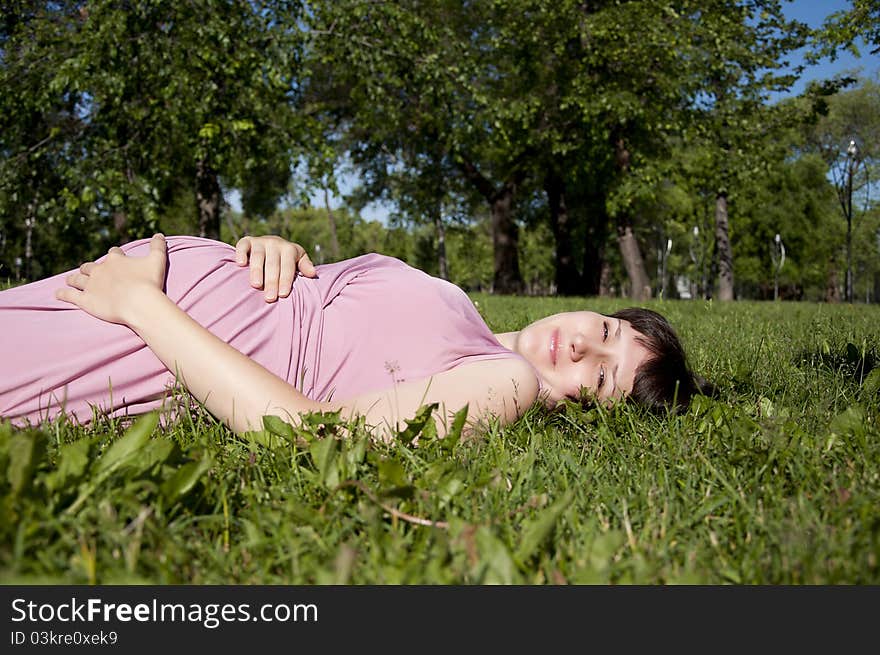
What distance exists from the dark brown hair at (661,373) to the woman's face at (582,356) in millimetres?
49

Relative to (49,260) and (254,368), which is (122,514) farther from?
(49,260)

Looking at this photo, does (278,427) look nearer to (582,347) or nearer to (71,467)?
(71,467)

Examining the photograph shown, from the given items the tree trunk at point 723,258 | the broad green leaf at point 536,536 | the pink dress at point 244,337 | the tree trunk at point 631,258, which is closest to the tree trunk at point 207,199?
the pink dress at point 244,337

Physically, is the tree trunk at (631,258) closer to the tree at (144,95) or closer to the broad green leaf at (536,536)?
the tree at (144,95)

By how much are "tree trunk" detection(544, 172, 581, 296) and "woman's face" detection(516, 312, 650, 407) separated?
2422 centimetres

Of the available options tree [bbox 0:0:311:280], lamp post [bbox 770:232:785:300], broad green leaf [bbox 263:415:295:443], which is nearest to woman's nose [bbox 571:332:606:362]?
broad green leaf [bbox 263:415:295:443]

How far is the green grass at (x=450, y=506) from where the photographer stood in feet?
4.28

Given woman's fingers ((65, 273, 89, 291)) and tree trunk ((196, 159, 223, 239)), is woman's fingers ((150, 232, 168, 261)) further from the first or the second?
tree trunk ((196, 159, 223, 239))

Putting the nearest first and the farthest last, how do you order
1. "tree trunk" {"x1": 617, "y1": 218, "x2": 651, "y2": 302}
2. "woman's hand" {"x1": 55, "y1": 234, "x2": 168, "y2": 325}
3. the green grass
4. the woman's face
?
the green grass → "woman's hand" {"x1": 55, "y1": 234, "x2": 168, "y2": 325} → the woman's face → "tree trunk" {"x1": 617, "y1": 218, "x2": 651, "y2": 302}

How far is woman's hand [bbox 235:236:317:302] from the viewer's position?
2906mm

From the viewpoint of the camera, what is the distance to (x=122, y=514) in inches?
56.3

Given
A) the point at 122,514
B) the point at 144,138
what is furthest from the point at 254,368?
the point at 144,138
